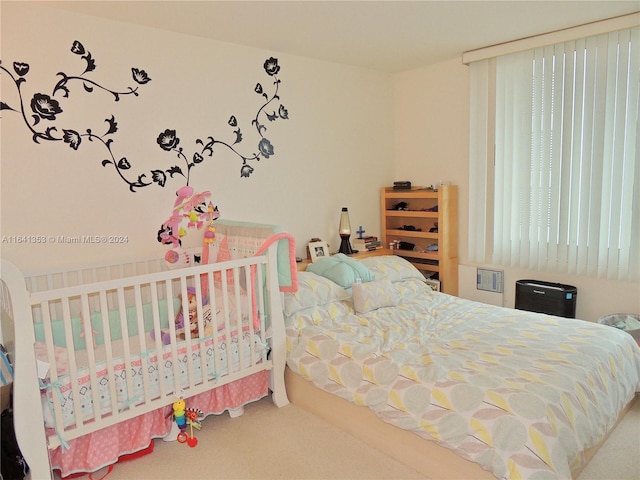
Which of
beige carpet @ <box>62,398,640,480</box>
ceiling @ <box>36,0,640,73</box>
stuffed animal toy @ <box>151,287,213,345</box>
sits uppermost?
ceiling @ <box>36,0,640,73</box>

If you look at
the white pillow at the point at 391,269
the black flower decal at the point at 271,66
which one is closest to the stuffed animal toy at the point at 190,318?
the white pillow at the point at 391,269

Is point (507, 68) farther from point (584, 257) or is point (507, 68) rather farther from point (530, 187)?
point (584, 257)

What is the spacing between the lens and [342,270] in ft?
10.8

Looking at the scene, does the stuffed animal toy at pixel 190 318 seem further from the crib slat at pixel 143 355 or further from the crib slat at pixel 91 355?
the crib slat at pixel 91 355

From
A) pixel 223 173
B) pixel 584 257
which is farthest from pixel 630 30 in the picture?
pixel 223 173

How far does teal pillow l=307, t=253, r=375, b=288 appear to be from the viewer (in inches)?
128

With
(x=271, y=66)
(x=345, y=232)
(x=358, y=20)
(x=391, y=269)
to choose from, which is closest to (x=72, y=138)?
(x=271, y=66)

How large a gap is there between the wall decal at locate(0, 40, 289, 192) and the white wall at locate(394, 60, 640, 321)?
1.42m

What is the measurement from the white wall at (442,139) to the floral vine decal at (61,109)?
8.38 ft

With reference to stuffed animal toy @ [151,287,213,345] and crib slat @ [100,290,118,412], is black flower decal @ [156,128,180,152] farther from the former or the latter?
crib slat @ [100,290,118,412]

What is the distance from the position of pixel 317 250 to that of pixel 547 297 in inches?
73.5

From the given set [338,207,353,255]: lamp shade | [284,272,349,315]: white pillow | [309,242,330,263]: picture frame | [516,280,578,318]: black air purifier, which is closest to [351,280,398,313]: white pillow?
[284,272,349,315]: white pillow

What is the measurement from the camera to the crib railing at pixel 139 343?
2020 millimetres

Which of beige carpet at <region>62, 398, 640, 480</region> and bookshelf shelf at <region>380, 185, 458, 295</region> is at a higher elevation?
bookshelf shelf at <region>380, 185, 458, 295</region>
